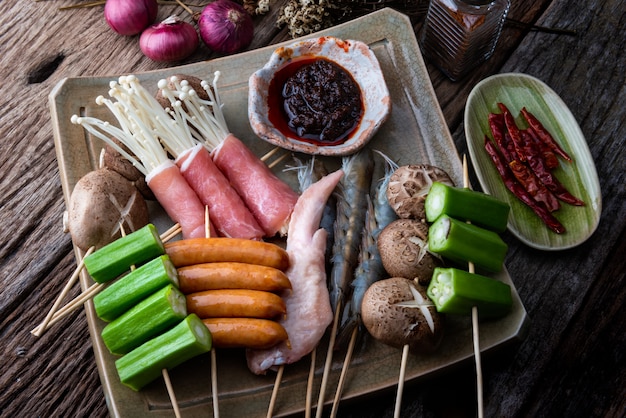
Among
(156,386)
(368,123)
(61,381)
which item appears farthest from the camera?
(368,123)

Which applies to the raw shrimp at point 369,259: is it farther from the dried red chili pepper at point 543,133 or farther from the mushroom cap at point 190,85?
the mushroom cap at point 190,85

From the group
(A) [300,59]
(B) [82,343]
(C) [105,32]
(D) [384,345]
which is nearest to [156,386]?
(B) [82,343]

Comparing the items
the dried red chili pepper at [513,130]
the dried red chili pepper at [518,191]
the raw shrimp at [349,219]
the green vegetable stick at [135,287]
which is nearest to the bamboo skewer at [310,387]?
the raw shrimp at [349,219]

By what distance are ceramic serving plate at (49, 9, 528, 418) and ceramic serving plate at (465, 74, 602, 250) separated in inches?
9.7

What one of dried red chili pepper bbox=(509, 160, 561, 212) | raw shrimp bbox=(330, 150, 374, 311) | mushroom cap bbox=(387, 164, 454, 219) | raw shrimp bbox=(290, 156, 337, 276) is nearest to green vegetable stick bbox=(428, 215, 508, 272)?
mushroom cap bbox=(387, 164, 454, 219)

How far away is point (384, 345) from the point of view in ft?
11.1

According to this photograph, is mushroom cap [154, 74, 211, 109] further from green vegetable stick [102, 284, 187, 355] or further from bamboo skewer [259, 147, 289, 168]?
green vegetable stick [102, 284, 187, 355]

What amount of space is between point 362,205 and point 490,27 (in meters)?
1.60

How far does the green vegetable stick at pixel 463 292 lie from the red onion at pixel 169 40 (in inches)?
99.9

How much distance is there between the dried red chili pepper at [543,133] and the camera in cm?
400

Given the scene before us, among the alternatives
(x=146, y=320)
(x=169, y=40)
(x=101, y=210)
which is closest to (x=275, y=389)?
(x=146, y=320)

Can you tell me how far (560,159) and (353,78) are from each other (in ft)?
5.06

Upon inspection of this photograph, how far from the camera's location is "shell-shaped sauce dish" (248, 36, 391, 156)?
12.4 ft

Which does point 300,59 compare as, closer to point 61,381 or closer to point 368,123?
point 368,123
